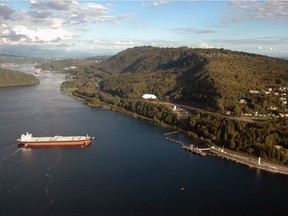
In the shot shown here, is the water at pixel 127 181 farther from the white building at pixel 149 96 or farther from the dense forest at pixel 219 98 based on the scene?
the white building at pixel 149 96

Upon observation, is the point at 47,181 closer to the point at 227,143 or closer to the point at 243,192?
the point at 243,192

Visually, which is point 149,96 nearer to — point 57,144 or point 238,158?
point 57,144

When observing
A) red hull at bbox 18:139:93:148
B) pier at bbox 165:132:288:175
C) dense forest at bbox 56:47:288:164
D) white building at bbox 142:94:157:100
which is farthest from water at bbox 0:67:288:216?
white building at bbox 142:94:157:100

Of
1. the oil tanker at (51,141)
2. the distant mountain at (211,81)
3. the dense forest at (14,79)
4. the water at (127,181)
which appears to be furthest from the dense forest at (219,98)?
the dense forest at (14,79)

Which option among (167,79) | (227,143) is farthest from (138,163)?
(167,79)

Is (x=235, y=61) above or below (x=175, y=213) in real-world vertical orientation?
above

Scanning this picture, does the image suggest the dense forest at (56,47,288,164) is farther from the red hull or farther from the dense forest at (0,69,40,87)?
the dense forest at (0,69,40,87)
